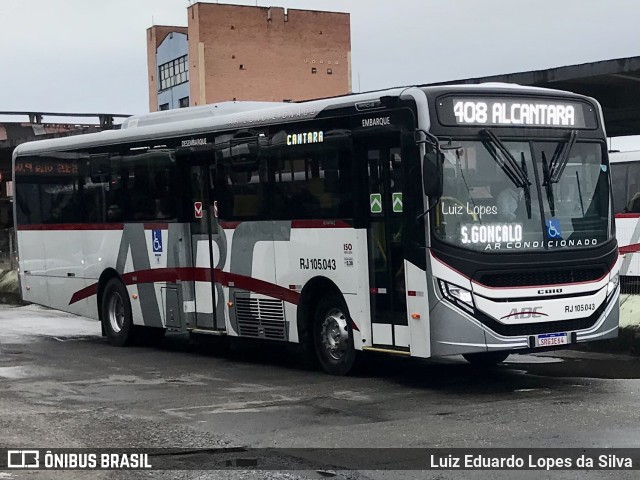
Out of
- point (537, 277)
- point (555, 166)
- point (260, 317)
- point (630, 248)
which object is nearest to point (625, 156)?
point (630, 248)

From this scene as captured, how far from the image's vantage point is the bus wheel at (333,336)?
14461mm

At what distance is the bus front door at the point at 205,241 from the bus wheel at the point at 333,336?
2114 mm

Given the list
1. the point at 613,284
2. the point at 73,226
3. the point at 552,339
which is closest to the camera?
the point at 552,339

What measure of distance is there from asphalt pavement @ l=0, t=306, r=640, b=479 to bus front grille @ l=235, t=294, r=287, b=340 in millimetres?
468

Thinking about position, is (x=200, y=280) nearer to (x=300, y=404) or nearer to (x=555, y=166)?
(x=300, y=404)

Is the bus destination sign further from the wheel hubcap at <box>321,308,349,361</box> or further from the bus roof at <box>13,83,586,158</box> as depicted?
the wheel hubcap at <box>321,308,349,361</box>

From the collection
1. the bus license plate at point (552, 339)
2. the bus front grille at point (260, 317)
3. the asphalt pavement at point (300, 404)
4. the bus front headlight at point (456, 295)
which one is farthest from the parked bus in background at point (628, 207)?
the bus front headlight at point (456, 295)

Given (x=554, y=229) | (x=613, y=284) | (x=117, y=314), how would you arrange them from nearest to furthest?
1. (x=554, y=229)
2. (x=613, y=284)
3. (x=117, y=314)

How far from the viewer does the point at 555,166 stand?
1361 centimetres

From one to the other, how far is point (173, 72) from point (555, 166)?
270 feet

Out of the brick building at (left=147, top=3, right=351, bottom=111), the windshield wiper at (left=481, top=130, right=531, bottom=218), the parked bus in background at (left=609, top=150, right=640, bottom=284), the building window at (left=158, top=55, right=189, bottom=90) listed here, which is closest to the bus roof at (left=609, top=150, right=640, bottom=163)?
the parked bus in background at (left=609, top=150, right=640, bottom=284)

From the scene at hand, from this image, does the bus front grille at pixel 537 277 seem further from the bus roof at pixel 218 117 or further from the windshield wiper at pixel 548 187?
the bus roof at pixel 218 117

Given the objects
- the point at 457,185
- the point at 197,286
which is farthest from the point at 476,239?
the point at 197,286

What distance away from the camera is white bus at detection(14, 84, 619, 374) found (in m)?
13.1
